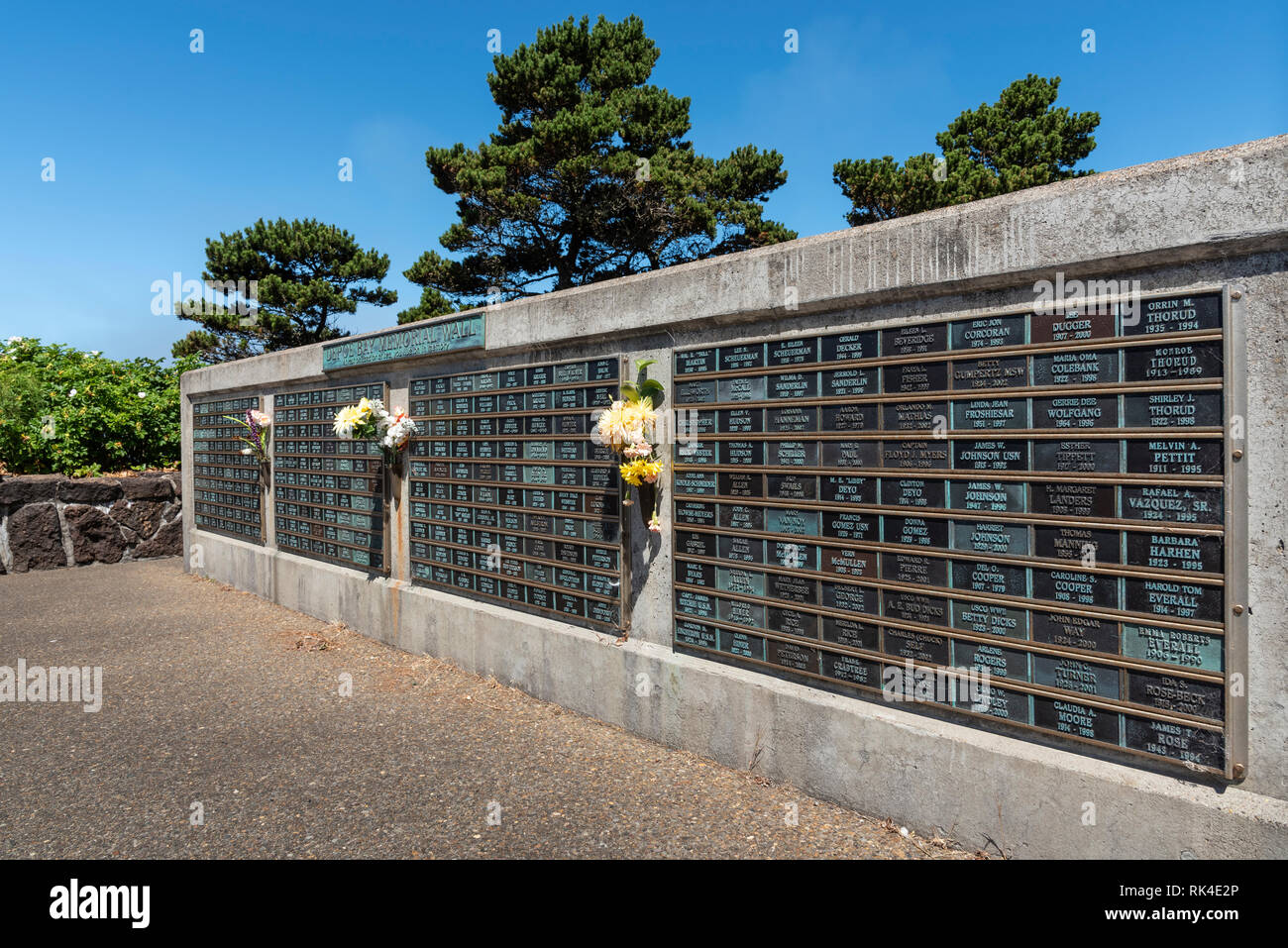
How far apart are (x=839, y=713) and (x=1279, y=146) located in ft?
10.1

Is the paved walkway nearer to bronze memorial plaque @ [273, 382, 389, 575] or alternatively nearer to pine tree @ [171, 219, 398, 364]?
bronze memorial plaque @ [273, 382, 389, 575]

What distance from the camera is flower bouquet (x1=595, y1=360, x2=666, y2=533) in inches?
189

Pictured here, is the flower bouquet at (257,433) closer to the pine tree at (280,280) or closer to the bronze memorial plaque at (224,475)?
the bronze memorial plaque at (224,475)

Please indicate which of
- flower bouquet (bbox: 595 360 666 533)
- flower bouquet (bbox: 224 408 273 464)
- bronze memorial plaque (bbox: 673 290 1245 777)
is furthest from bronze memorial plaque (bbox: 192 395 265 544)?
bronze memorial plaque (bbox: 673 290 1245 777)

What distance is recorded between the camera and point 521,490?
6.09m

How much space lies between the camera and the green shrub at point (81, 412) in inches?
511

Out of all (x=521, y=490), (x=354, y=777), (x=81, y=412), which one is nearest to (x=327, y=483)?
(x=521, y=490)

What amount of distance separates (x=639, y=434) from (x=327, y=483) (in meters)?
5.20

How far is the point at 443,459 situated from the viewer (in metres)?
6.93

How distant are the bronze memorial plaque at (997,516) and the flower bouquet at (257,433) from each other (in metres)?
7.18

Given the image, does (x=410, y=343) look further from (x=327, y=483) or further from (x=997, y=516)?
(x=997, y=516)

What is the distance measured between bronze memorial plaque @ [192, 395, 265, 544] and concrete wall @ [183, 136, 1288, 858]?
5596 millimetres
